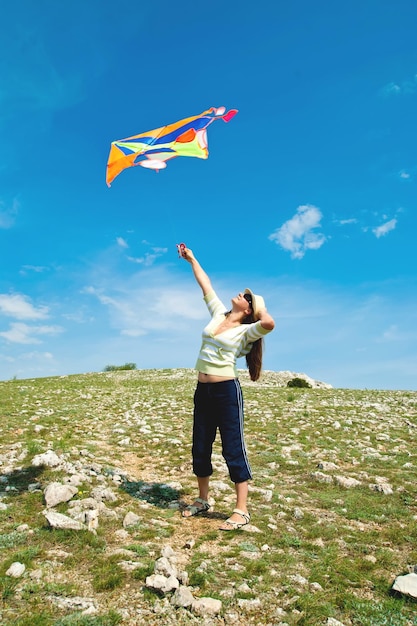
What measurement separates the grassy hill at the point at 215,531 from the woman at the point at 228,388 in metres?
0.63

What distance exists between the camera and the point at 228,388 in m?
6.88

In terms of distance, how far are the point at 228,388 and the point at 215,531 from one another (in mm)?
2023

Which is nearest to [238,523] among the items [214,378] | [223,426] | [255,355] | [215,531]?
[215,531]

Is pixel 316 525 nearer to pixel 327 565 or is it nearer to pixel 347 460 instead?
pixel 327 565

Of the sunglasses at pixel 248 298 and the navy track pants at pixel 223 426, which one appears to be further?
the sunglasses at pixel 248 298

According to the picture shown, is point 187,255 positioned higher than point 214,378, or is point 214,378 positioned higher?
point 187,255

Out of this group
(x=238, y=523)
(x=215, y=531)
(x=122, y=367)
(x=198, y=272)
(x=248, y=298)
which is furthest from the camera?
(x=122, y=367)

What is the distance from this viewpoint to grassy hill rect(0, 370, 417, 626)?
14.2ft

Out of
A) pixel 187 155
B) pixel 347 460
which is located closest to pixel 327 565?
pixel 347 460

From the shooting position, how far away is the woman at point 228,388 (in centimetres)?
679

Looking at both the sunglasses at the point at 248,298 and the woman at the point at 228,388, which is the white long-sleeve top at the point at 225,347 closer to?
the woman at the point at 228,388

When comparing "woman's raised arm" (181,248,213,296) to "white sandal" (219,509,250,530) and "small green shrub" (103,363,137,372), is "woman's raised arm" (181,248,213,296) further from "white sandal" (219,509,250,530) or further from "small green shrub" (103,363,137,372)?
"small green shrub" (103,363,137,372)

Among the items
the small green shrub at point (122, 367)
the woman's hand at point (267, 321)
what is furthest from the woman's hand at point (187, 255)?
the small green shrub at point (122, 367)

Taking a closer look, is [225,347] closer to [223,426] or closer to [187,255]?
[223,426]
